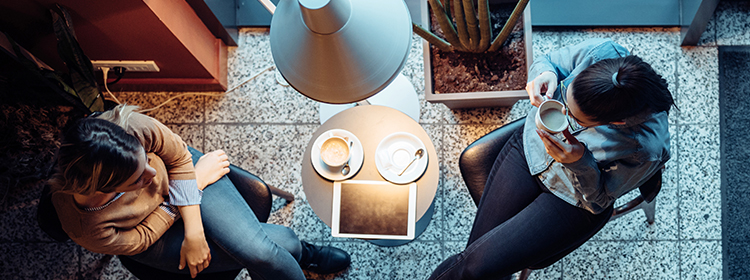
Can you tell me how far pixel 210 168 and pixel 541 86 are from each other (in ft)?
4.09

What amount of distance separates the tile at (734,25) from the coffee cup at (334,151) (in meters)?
2.00

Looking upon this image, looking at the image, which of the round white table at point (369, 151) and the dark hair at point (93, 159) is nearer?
the dark hair at point (93, 159)

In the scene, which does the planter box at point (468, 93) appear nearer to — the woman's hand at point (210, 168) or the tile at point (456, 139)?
the tile at point (456, 139)

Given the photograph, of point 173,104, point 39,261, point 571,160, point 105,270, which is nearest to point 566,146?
point 571,160

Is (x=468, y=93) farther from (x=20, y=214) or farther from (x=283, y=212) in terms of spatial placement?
(x=20, y=214)

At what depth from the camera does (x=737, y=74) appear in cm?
223

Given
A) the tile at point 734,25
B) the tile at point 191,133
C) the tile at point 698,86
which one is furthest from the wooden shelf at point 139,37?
the tile at point 734,25

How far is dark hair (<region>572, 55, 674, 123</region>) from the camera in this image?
42.3 inches

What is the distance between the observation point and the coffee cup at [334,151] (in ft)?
5.53

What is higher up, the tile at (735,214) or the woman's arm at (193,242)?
the woman's arm at (193,242)

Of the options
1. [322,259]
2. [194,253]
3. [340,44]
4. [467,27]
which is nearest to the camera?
[340,44]

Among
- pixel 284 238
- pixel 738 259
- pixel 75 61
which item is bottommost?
pixel 738 259

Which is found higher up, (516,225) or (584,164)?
(584,164)

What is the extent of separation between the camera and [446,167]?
224 cm
